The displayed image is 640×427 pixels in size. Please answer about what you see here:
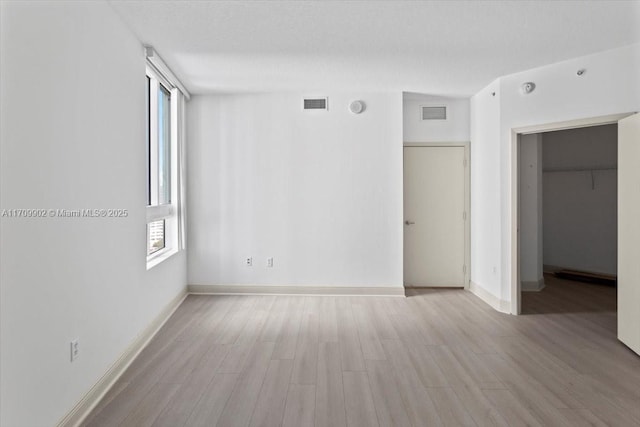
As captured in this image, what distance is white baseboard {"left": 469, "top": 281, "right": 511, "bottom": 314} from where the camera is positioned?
14.1ft

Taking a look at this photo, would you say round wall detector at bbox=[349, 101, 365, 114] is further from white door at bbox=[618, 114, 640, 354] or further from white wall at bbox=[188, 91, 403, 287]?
white door at bbox=[618, 114, 640, 354]

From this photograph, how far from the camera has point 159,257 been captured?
4.11m

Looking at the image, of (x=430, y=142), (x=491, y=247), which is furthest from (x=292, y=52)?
(x=491, y=247)

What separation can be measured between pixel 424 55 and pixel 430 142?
5.99 ft

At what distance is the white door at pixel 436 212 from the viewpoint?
533 centimetres

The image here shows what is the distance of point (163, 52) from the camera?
358 cm

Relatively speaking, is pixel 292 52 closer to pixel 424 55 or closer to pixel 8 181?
pixel 424 55

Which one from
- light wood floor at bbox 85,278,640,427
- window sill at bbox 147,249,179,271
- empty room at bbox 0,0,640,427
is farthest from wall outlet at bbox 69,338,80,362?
window sill at bbox 147,249,179,271

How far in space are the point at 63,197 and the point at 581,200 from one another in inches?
280

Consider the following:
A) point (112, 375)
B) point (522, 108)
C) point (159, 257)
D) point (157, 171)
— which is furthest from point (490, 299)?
point (157, 171)

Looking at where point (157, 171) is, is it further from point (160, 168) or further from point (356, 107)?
point (356, 107)

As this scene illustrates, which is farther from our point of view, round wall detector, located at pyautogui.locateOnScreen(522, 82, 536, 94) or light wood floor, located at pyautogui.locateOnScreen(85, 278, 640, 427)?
round wall detector, located at pyautogui.locateOnScreen(522, 82, 536, 94)

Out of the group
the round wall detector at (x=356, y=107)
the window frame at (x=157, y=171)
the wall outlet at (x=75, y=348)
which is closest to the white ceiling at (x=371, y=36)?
the window frame at (x=157, y=171)

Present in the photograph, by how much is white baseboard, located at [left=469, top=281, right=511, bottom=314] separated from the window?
3.82m
